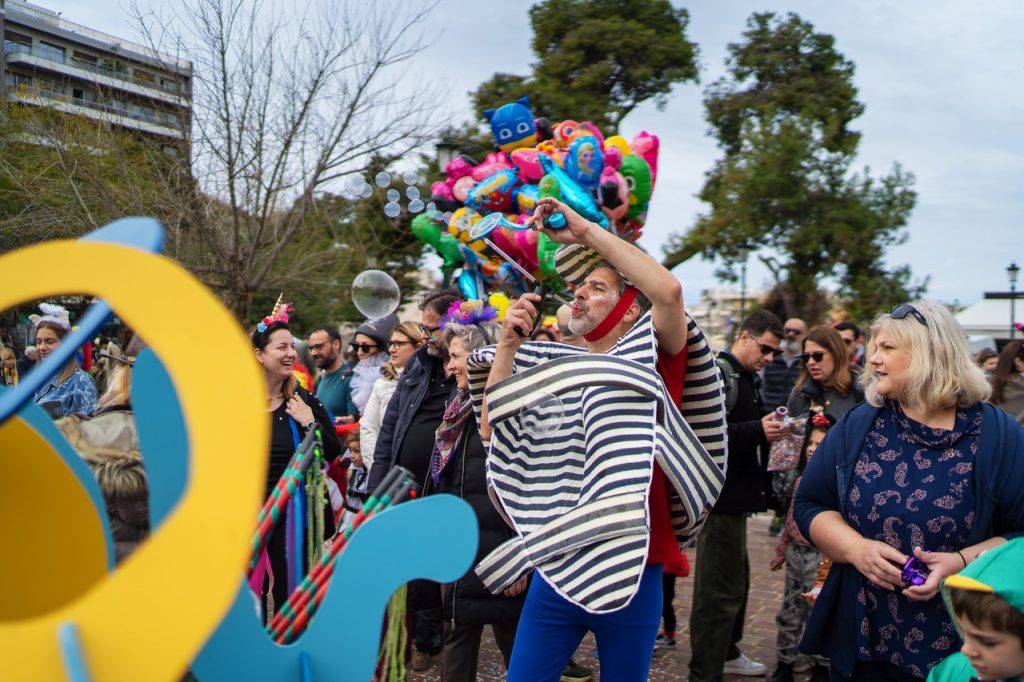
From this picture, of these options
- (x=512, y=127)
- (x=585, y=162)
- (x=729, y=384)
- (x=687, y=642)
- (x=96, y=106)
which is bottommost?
(x=687, y=642)

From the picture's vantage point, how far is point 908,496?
2.68 m

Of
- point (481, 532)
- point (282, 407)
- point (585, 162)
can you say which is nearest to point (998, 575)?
point (481, 532)

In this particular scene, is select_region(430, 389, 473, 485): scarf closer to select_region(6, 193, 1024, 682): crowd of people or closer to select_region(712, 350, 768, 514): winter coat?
select_region(6, 193, 1024, 682): crowd of people

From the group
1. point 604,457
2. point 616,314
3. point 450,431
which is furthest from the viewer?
point 450,431

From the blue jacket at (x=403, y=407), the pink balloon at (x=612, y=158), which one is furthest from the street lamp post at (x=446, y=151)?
the blue jacket at (x=403, y=407)

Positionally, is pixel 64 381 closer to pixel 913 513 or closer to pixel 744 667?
pixel 744 667

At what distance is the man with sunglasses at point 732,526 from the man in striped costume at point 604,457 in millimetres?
1667

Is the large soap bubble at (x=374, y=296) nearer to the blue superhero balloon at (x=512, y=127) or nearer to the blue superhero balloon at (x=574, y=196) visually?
the blue superhero balloon at (x=574, y=196)

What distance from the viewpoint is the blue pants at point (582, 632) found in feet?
8.56

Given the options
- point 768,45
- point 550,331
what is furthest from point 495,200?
point 768,45

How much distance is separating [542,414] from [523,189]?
23.0ft

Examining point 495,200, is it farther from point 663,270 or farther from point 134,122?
point 663,270

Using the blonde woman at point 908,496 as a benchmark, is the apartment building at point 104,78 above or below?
above

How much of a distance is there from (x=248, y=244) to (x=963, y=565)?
10.1 metres
